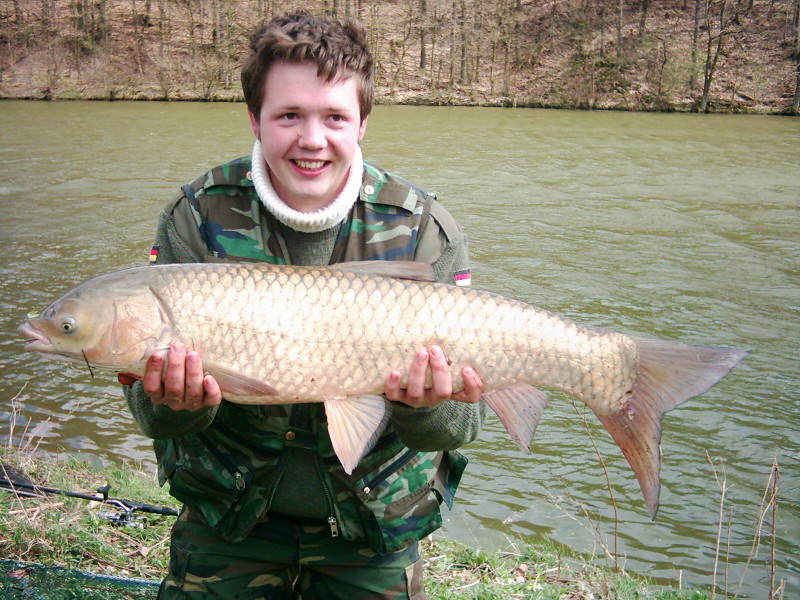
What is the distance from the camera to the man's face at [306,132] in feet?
7.16

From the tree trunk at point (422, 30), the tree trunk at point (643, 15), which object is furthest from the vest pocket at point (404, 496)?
the tree trunk at point (643, 15)

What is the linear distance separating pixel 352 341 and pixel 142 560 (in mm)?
1484

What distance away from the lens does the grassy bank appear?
112 inches

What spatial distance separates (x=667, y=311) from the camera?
287 inches

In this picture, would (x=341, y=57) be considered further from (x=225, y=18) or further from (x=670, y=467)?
(x=225, y=18)

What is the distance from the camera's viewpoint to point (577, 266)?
8.62 m

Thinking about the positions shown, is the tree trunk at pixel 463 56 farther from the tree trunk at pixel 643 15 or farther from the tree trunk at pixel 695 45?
the tree trunk at pixel 695 45

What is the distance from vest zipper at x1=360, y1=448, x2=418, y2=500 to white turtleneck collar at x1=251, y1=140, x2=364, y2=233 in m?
0.65

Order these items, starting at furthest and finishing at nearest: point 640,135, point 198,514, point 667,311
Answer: point 640,135, point 667,311, point 198,514

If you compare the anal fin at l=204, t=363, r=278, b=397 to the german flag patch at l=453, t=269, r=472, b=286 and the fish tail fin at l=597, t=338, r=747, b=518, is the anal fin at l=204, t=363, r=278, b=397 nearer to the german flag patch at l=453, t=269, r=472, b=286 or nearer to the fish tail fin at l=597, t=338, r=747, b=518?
the german flag patch at l=453, t=269, r=472, b=286

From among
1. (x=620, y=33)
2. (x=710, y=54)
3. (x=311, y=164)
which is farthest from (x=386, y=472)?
(x=620, y=33)

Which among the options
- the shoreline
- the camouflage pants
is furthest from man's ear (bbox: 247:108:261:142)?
the shoreline

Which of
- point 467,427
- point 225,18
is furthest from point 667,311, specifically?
point 225,18

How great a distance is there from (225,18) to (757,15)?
17995 mm
